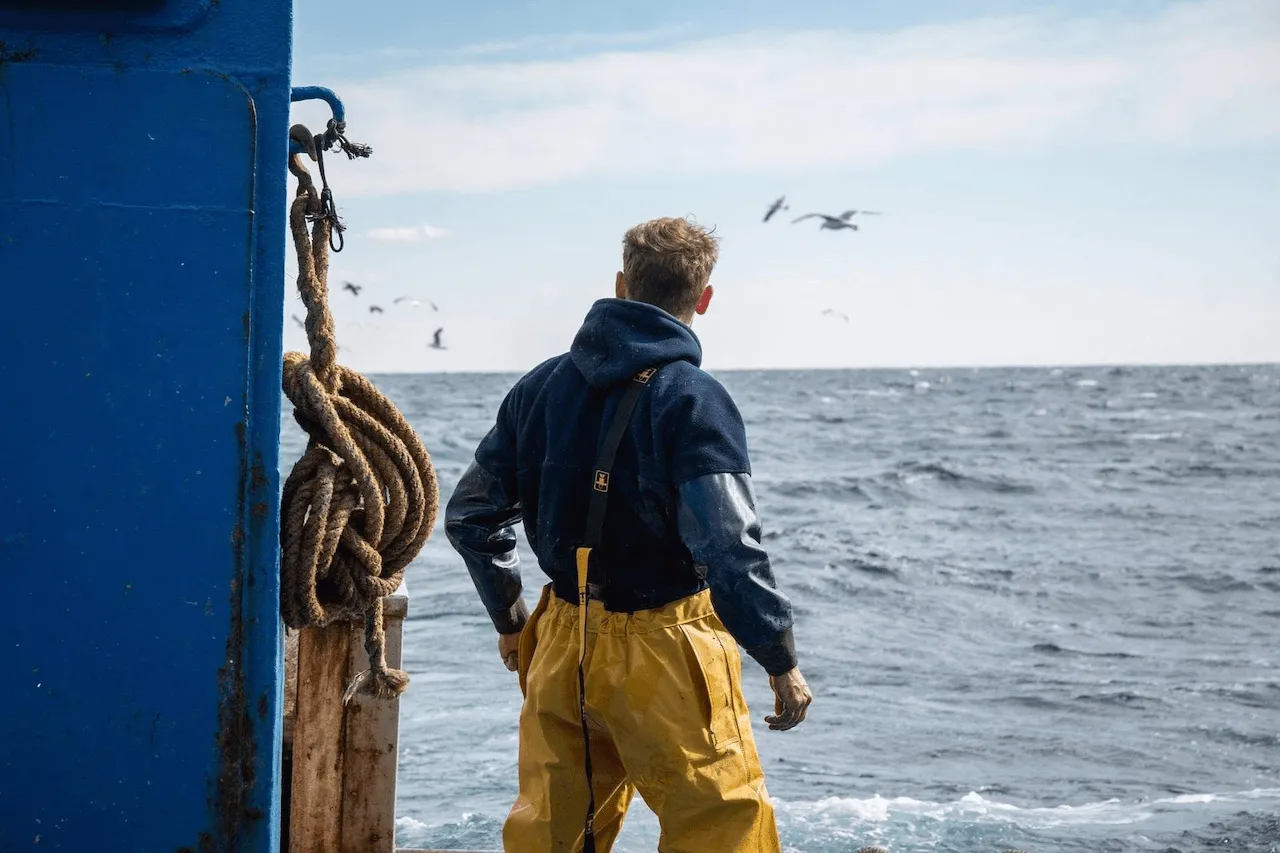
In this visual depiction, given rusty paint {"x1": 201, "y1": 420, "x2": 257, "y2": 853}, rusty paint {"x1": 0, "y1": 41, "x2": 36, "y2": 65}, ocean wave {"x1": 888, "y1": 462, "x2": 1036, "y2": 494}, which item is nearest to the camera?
rusty paint {"x1": 0, "y1": 41, "x2": 36, "y2": 65}

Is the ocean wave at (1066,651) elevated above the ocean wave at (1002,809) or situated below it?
below

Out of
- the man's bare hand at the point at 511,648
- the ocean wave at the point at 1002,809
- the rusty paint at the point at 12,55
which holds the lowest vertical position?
the ocean wave at the point at 1002,809

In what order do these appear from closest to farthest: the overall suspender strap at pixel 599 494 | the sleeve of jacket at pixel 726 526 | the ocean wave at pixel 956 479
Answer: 1. the sleeve of jacket at pixel 726 526
2. the overall suspender strap at pixel 599 494
3. the ocean wave at pixel 956 479

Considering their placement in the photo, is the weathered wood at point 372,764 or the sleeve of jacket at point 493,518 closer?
the sleeve of jacket at point 493,518

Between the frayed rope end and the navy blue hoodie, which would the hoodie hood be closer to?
the navy blue hoodie

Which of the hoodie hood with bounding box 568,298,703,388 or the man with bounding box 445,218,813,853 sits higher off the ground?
the hoodie hood with bounding box 568,298,703,388

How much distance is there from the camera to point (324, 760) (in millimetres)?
3201

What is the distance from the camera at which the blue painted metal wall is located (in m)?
2.13

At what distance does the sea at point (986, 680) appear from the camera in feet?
22.1

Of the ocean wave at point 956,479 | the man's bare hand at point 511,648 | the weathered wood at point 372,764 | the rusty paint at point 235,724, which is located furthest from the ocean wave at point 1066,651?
the ocean wave at point 956,479

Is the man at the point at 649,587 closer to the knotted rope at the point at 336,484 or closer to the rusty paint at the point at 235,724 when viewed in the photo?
the knotted rope at the point at 336,484

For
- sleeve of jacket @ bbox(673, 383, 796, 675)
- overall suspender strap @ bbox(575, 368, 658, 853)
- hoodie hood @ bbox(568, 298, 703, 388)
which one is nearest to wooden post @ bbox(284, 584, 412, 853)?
overall suspender strap @ bbox(575, 368, 658, 853)

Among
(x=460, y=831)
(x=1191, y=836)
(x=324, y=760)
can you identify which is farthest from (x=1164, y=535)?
(x=324, y=760)

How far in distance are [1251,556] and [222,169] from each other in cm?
1713
